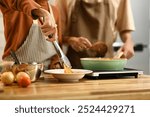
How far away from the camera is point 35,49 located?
4.88 feet

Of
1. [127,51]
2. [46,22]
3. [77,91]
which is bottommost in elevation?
[77,91]

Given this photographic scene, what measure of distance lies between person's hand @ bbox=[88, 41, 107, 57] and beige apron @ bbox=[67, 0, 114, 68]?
0.11 metres

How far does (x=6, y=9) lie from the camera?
1382mm

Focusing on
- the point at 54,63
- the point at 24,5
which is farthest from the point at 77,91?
the point at 54,63

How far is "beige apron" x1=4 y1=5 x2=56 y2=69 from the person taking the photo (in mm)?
1454

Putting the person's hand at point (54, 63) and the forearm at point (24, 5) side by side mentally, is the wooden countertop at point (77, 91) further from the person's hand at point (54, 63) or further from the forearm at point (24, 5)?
the person's hand at point (54, 63)

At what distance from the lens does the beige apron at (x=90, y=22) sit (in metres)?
1.79

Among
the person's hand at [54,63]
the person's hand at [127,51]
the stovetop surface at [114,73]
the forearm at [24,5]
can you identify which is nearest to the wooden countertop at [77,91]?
the stovetop surface at [114,73]

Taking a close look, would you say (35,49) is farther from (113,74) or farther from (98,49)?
(113,74)

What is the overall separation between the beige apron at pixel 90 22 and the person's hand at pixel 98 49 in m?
0.11

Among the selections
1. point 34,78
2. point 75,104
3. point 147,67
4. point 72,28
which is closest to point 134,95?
point 75,104

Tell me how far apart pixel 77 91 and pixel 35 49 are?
26.1 inches

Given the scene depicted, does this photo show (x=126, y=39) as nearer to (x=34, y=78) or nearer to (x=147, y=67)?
(x=34, y=78)

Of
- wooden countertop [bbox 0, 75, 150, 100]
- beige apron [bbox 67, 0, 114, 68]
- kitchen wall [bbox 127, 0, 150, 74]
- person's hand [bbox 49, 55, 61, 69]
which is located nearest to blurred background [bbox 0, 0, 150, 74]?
kitchen wall [bbox 127, 0, 150, 74]
